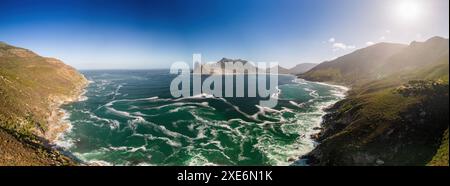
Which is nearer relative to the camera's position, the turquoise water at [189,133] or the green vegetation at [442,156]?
the green vegetation at [442,156]

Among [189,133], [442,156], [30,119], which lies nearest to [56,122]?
[30,119]

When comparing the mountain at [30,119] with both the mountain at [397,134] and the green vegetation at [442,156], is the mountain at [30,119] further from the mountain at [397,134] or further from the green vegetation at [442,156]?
the green vegetation at [442,156]

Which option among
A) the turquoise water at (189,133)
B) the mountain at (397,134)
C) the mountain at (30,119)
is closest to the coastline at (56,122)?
the mountain at (30,119)

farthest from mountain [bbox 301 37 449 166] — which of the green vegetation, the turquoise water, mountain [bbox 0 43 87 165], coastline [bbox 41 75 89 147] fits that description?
coastline [bbox 41 75 89 147]

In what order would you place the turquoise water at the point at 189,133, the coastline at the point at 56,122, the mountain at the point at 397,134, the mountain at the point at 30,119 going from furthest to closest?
the coastline at the point at 56,122 → the turquoise water at the point at 189,133 → the mountain at the point at 30,119 → the mountain at the point at 397,134

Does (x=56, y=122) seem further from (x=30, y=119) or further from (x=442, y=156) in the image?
(x=442, y=156)

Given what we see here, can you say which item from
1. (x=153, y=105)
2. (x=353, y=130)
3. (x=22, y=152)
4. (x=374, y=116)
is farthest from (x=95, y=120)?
(x=374, y=116)

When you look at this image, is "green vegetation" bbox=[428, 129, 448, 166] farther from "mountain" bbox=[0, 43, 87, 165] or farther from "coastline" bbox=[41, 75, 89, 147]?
"coastline" bbox=[41, 75, 89, 147]
